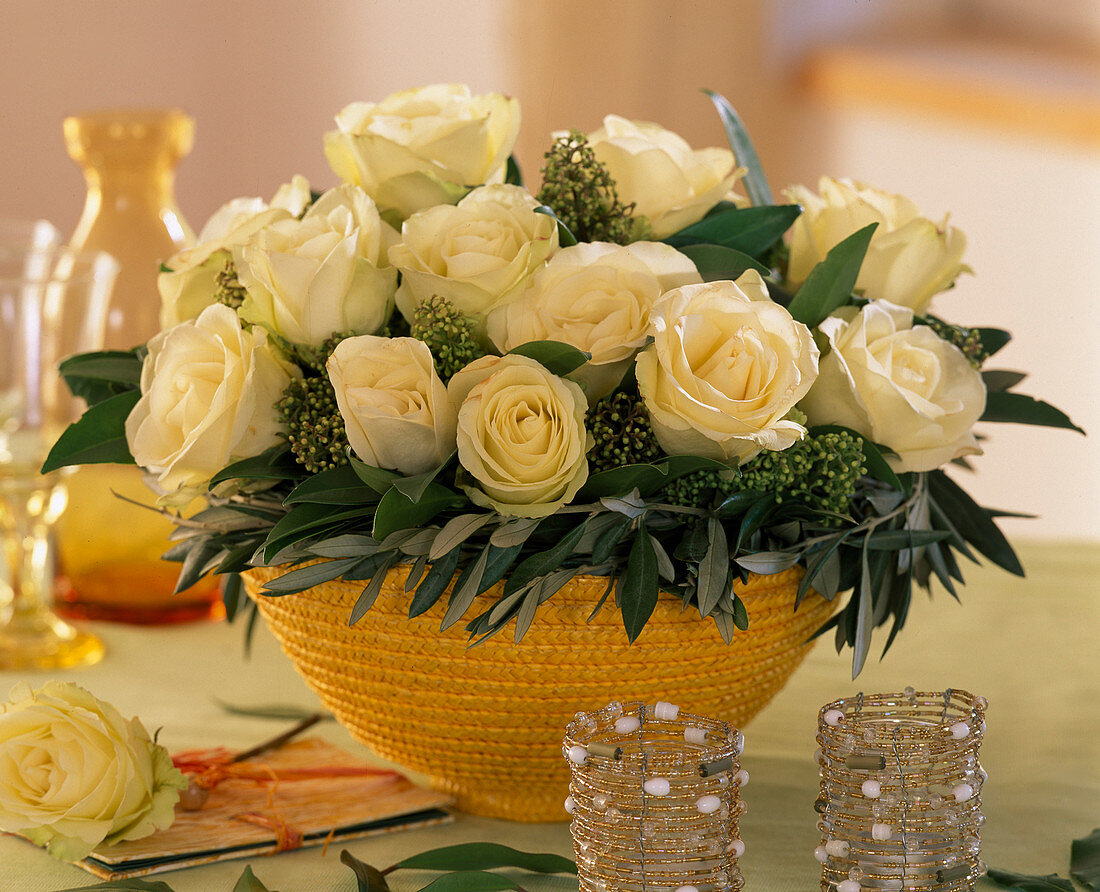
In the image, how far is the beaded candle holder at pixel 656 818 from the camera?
0.49 metres

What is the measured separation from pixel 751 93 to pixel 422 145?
65.0 inches

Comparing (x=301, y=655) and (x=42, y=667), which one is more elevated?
(x=301, y=655)

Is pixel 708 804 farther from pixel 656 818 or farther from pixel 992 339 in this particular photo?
pixel 992 339

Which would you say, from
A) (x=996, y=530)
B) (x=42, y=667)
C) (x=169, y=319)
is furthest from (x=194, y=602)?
(x=996, y=530)

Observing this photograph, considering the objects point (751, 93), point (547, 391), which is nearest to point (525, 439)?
point (547, 391)

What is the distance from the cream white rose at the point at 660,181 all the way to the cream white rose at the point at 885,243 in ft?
0.18

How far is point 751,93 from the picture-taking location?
215 centimetres

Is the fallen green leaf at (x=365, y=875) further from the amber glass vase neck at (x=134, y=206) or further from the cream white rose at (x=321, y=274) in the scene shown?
the amber glass vase neck at (x=134, y=206)

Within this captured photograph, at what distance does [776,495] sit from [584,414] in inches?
3.9

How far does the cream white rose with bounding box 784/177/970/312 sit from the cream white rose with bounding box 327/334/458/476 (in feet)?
0.77

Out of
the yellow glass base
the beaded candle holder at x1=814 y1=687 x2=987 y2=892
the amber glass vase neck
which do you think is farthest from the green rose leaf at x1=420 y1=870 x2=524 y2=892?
the amber glass vase neck

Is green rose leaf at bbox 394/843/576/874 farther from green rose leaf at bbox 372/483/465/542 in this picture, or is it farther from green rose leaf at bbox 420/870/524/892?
green rose leaf at bbox 372/483/465/542

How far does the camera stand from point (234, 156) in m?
1.56

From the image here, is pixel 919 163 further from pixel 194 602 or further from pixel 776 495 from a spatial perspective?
pixel 776 495
